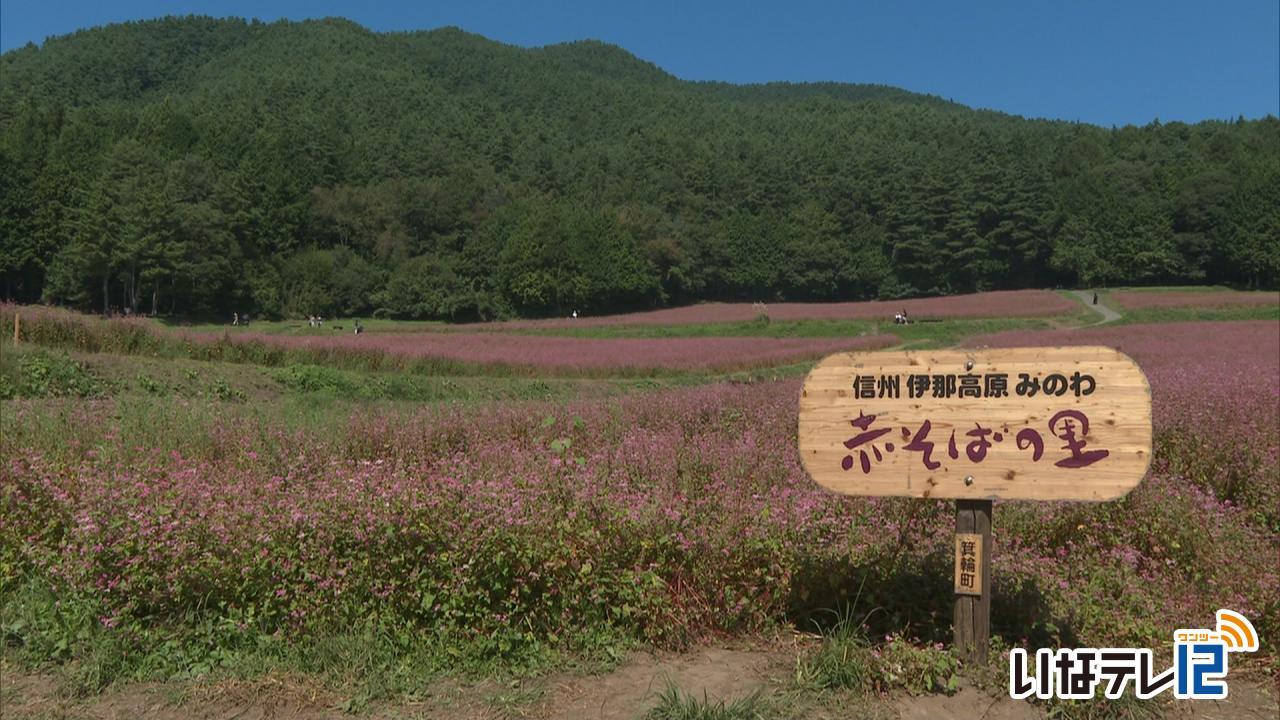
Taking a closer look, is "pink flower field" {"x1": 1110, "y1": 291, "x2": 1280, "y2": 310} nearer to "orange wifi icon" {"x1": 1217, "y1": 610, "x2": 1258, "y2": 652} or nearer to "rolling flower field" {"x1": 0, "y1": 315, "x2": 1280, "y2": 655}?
"rolling flower field" {"x1": 0, "y1": 315, "x2": 1280, "y2": 655}

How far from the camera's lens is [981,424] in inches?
147

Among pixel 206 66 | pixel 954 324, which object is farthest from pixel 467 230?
pixel 206 66

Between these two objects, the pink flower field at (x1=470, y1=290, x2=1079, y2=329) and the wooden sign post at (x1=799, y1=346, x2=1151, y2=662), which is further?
the pink flower field at (x1=470, y1=290, x2=1079, y2=329)

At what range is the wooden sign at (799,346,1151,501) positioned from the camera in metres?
3.56

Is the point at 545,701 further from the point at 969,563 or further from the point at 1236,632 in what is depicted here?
the point at 1236,632

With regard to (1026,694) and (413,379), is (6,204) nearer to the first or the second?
(413,379)

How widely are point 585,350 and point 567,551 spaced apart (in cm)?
2287

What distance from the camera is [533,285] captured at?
2672 inches

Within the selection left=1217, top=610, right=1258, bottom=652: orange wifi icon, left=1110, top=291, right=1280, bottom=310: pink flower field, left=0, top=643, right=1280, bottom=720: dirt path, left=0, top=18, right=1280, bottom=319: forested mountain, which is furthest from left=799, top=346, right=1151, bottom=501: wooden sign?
left=0, top=18, right=1280, bottom=319: forested mountain

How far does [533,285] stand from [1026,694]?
65510 mm

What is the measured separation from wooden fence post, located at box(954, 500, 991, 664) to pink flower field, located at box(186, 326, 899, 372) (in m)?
18.9

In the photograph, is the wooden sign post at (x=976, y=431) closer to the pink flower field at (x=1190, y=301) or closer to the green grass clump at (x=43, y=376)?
the green grass clump at (x=43, y=376)

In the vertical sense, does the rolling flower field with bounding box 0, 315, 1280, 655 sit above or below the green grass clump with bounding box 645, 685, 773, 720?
above

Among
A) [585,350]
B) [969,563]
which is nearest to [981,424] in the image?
[969,563]
